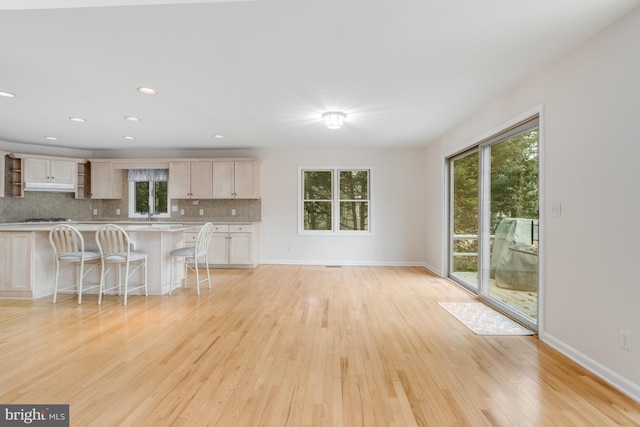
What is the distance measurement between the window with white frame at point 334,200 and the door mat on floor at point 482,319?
2.98 meters

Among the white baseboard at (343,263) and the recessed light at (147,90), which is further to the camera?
the white baseboard at (343,263)

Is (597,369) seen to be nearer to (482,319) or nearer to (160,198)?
(482,319)

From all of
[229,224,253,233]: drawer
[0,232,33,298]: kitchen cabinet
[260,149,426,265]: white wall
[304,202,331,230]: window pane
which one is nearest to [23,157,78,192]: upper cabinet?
[0,232,33,298]: kitchen cabinet

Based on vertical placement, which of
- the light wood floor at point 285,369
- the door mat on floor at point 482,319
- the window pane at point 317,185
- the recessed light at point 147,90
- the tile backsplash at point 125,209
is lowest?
the light wood floor at point 285,369

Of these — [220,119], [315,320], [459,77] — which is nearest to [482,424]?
[315,320]

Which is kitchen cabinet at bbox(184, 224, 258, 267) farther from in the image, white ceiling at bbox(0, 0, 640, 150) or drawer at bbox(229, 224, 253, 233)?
white ceiling at bbox(0, 0, 640, 150)

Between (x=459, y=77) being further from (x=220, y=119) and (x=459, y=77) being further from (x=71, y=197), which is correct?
(x=71, y=197)

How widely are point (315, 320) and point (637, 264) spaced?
258cm

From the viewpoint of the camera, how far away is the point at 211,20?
2057 mm

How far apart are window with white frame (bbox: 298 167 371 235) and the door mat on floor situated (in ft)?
9.77

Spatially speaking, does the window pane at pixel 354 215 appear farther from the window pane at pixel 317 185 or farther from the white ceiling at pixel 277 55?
the white ceiling at pixel 277 55

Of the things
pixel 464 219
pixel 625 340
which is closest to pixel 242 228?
pixel 464 219

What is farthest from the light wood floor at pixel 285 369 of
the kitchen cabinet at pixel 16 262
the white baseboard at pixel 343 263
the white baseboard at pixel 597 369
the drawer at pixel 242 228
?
the white baseboard at pixel 343 263

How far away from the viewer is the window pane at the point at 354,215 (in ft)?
21.3
